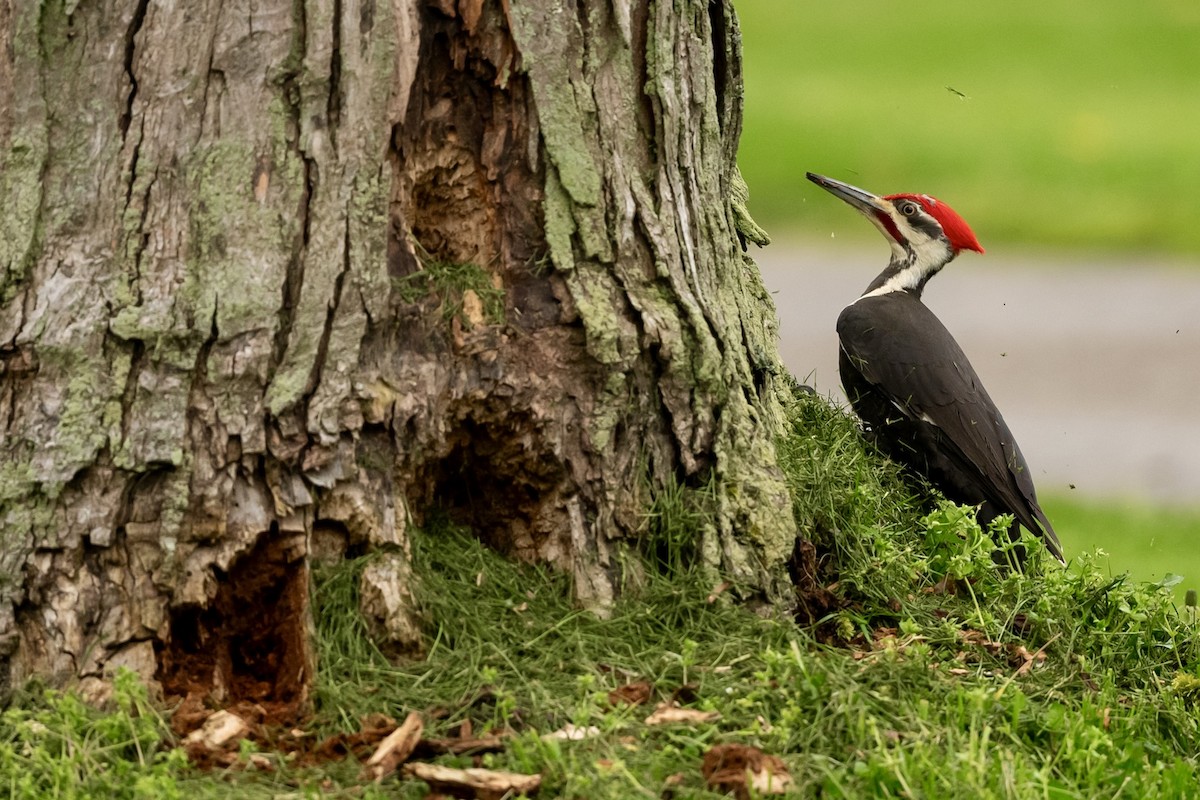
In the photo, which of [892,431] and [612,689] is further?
[892,431]

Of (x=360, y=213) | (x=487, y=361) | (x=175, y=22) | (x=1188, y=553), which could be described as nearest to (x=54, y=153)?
(x=175, y=22)

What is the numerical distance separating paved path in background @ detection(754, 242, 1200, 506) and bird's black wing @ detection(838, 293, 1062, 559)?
2489 mm

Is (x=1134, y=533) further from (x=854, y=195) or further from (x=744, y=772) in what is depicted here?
(x=744, y=772)

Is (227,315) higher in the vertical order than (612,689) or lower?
higher

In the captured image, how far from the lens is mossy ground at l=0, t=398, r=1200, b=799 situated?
9.75 feet

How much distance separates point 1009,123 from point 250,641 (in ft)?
55.9

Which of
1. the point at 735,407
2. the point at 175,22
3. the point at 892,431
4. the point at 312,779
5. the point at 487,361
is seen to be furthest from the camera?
the point at 892,431

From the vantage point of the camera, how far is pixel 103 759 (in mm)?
2979

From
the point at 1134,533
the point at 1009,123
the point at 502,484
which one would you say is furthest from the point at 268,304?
the point at 1009,123

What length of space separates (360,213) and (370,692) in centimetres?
99

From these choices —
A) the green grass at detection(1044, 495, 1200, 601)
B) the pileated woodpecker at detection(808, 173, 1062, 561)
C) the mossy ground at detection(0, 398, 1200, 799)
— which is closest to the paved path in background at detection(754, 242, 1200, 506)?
the green grass at detection(1044, 495, 1200, 601)

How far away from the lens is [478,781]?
9.42 ft

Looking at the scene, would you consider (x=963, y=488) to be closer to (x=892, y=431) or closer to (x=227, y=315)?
(x=892, y=431)

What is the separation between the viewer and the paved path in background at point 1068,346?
30.3ft
